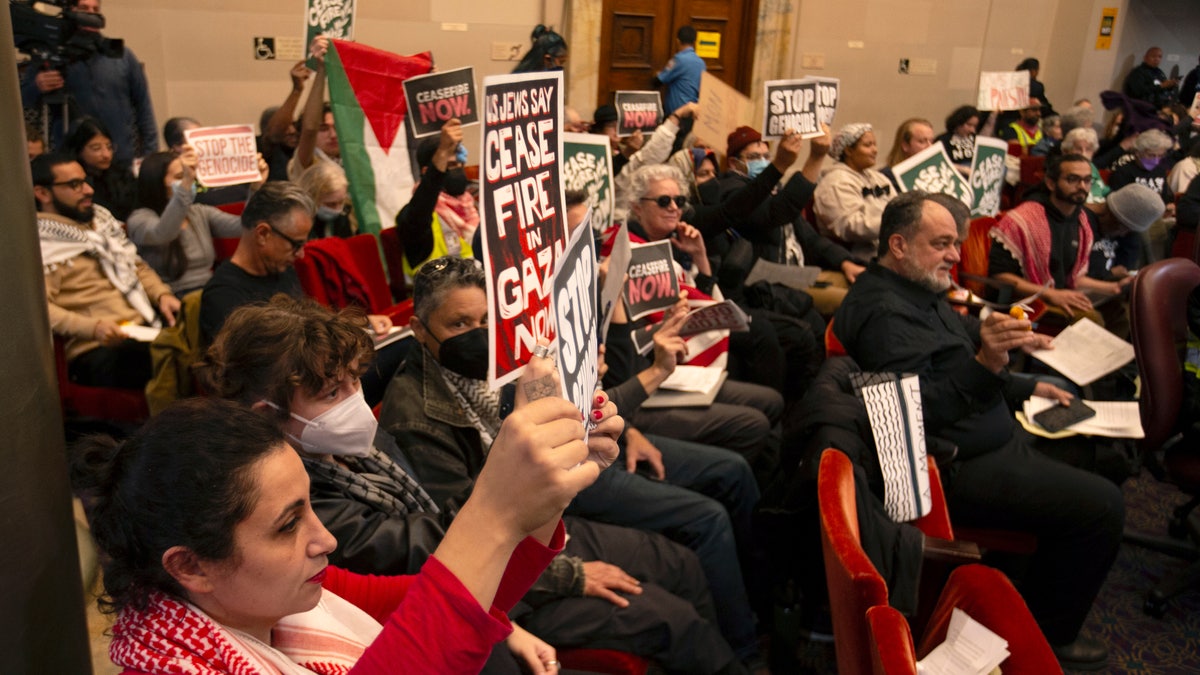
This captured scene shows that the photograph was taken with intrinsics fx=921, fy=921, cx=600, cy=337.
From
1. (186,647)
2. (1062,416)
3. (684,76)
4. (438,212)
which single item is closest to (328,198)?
(438,212)

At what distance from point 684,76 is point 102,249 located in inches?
275

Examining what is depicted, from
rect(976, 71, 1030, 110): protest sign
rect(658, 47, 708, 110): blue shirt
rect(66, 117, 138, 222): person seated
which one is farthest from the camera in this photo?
rect(658, 47, 708, 110): blue shirt

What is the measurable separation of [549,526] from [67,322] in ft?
10.5

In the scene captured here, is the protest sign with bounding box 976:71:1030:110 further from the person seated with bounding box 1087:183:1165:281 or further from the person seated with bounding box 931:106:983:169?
the person seated with bounding box 1087:183:1165:281

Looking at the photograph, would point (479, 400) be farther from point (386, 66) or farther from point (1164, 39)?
point (1164, 39)

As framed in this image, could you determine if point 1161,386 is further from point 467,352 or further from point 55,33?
point 55,33

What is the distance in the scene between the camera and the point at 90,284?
395cm

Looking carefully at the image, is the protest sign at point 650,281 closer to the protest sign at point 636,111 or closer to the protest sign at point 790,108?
the protest sign at point 790,108

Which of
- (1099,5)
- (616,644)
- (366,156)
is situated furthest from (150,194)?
(1099,5)

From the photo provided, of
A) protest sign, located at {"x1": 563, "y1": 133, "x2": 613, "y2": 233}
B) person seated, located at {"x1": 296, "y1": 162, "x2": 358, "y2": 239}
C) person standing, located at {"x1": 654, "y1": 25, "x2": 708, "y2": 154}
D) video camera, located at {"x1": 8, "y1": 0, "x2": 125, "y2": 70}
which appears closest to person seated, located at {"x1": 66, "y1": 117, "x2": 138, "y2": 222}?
video camera, located at {"x1": 8, "y1": 0, "x2": 125, "y2": 70}

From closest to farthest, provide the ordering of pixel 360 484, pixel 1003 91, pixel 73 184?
pixel 360 484
pixel 73 184
pixel 1003 91

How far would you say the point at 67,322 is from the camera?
3695mm

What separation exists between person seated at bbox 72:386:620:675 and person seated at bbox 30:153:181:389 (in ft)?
8.73

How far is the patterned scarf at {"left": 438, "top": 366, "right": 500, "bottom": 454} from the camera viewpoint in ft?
8.29
